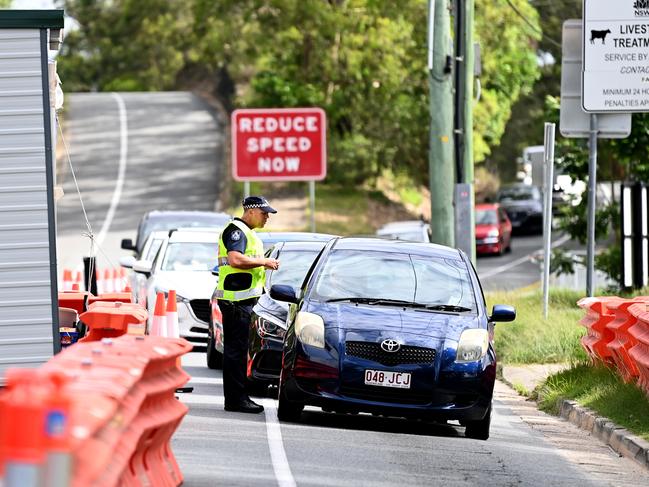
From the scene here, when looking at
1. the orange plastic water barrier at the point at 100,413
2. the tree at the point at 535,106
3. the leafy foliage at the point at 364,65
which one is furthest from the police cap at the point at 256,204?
the tree at the point at 535,106

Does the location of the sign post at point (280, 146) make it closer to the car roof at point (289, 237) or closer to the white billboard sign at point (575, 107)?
the white billboard sign at point (575, 107)

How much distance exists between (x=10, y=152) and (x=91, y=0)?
3194 inches

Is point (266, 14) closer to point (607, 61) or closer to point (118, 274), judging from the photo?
point (118, 274)

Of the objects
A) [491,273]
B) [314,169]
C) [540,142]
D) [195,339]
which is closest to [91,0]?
[540,142]

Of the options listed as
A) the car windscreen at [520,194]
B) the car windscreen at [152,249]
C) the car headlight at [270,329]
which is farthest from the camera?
the car windscreen at [520,194]

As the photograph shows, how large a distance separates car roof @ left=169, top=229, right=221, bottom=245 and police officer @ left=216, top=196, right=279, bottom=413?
25.2 ft

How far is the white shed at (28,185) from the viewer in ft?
44.0

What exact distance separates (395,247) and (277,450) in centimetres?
372

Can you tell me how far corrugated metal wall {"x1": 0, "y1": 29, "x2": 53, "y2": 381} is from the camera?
13.4m

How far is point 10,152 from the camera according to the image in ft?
44.3

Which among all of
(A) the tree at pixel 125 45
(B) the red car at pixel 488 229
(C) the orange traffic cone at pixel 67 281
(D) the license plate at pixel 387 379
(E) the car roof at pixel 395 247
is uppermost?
(A) the tree at pixel 125 45

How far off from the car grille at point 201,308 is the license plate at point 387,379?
7293 millimetres

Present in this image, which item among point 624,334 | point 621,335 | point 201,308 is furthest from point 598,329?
point 201,308

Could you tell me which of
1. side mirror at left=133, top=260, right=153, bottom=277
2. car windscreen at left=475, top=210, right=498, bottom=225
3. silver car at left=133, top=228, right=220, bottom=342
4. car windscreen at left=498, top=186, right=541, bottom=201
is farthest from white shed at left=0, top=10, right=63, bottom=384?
car windscreen at left=498, top=186, right=541, bottom=201
